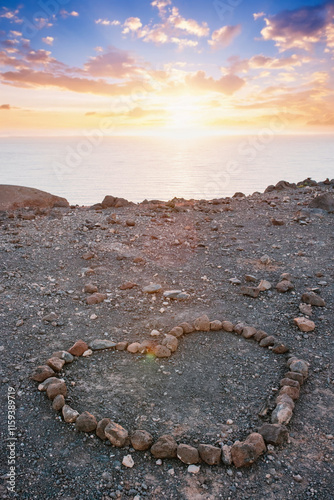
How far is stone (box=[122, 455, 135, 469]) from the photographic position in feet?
13.5

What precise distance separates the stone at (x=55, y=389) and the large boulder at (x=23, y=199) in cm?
1377

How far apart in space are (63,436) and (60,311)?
3231 mm

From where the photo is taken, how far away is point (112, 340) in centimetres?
657

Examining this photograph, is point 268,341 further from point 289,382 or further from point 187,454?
point 187,454

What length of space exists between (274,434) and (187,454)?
1.11 metres

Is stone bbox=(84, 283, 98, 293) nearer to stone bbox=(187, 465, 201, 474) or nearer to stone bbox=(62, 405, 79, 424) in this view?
stone bbox=(62, 405, 79, 424)

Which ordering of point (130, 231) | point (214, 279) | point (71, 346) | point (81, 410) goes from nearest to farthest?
point (81, 410)
point (71, 346)
point (214, 279)
point (130, 231)

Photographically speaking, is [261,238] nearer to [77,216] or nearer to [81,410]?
[77,216]

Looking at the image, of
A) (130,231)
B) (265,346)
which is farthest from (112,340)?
(130,231)

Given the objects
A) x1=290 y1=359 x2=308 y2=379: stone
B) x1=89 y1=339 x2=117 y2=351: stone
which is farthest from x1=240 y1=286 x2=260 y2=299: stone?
x1=89 y1=339 x2=117 y2=351: stone

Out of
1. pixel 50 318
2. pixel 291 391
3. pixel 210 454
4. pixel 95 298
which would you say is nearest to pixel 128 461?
pixel 210 454

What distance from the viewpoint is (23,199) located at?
17672 millimetres

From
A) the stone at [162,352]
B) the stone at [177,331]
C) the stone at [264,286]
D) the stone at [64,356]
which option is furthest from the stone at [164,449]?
the stone at [264,286]

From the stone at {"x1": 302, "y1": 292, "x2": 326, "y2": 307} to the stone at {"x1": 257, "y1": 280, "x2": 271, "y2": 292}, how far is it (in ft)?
2.84
